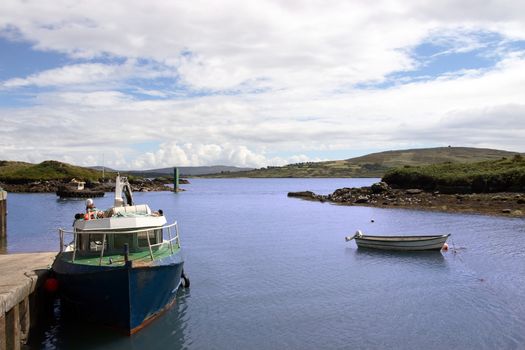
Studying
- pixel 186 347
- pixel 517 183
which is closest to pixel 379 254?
pixel 186 347

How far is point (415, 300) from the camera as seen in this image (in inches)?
1105

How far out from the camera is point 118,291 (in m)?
20.0

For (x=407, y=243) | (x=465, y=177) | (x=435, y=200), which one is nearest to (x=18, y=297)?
(x=407, y=243)

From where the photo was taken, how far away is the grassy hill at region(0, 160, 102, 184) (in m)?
161

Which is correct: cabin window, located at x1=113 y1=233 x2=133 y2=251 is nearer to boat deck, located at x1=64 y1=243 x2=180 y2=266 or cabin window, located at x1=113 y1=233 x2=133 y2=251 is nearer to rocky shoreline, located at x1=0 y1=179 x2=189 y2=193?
boat deck, located at x1=64 y1=243 x2=180 y2=266

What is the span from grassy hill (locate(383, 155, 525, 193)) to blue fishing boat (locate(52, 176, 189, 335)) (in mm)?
77555

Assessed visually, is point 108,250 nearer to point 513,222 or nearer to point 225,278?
point 225,278

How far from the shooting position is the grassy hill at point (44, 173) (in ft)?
528

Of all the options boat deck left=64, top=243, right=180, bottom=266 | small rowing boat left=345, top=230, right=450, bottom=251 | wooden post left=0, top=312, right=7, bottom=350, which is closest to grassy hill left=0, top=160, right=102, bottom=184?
small rowing boat left=345, top=230, right=450, bottom=251

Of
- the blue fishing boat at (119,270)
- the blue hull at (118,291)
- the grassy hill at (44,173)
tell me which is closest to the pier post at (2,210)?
the blue fishing boat at (119,270)

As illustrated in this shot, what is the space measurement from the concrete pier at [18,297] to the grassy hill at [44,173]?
143592mm

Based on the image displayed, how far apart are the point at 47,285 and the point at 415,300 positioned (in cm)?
1960

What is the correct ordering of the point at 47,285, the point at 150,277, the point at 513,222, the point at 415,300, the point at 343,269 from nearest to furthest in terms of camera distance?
the point at 150,277
the point at 47,285
the point at 415,300
the point at 343,269
the point at 513,222

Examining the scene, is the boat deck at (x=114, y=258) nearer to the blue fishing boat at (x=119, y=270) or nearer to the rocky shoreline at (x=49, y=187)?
the blue fishing boat at (x=119, y=270)
